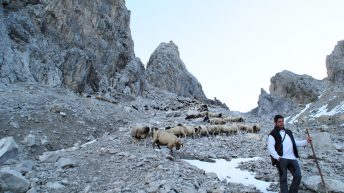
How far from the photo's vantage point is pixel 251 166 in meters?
15.2

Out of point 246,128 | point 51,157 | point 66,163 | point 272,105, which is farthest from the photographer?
point 272,105

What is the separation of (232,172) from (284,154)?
472cm

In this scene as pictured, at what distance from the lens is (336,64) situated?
7669cm

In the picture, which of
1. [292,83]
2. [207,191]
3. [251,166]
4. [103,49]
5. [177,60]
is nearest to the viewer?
[207,191]

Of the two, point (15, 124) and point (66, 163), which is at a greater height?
point (15, 124)

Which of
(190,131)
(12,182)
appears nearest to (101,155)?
(12,182)

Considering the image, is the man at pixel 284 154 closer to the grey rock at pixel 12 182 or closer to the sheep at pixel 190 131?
the grey rock at pixel 12 182

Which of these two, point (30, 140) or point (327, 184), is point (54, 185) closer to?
point (30, 140)

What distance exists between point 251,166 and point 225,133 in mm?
9724

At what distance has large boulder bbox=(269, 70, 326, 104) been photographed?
3816 inches

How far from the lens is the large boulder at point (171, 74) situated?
114 m

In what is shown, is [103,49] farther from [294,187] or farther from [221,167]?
[294,187]

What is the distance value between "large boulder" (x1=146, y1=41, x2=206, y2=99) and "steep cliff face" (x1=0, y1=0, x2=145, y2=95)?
106 feet

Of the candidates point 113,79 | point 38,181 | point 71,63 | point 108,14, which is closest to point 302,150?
point 38,181
